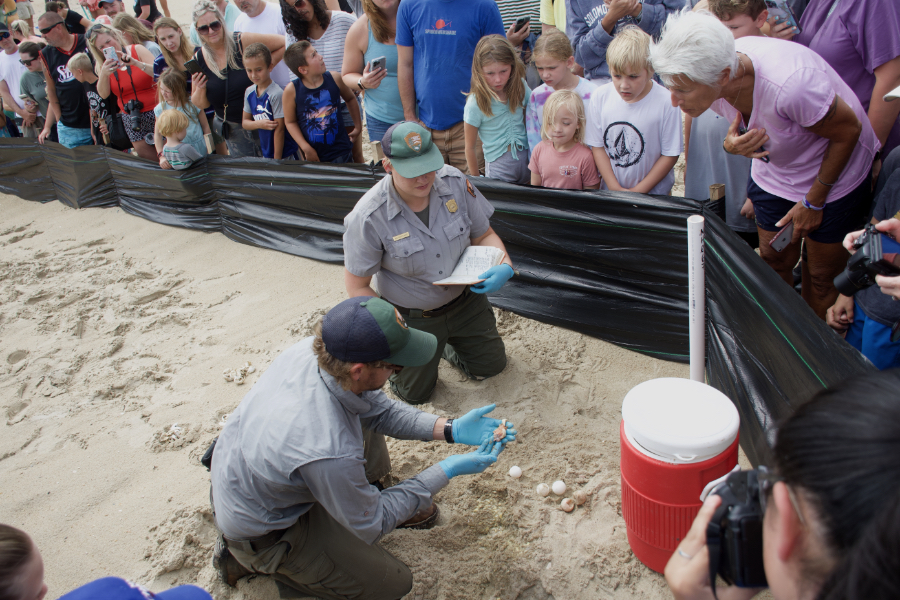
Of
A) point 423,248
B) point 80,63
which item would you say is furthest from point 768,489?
point 80,63

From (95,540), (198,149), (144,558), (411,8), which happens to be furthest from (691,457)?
(198,149)

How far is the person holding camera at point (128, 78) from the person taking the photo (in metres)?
5.60

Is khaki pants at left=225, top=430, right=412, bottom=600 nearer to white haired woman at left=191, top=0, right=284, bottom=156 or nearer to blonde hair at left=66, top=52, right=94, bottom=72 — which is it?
white haired woman at left=191, top=0, right=284, bottom=156

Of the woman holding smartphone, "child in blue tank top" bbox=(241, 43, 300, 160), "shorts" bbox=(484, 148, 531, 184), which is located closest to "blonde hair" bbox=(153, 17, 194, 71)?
"child in blue tank top" bbox=(241, 43, 300, 160)

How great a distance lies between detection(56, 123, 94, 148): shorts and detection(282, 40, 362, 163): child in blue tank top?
137 inches

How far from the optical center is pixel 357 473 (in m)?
1.96

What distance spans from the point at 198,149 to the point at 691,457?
5.03 meters

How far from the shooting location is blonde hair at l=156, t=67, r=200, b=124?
16.8ft

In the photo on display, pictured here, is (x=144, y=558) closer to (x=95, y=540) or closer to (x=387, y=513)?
(x=95, y=540)

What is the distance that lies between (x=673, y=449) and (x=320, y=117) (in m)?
3.76

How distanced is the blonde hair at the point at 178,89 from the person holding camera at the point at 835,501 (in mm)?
5482

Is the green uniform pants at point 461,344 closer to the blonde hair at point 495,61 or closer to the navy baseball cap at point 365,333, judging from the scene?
the navy baseball cap at point 365,333

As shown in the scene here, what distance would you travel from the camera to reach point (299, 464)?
6.18ft

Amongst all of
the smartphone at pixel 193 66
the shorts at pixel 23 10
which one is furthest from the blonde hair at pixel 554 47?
the shorts at pixel 23 10
